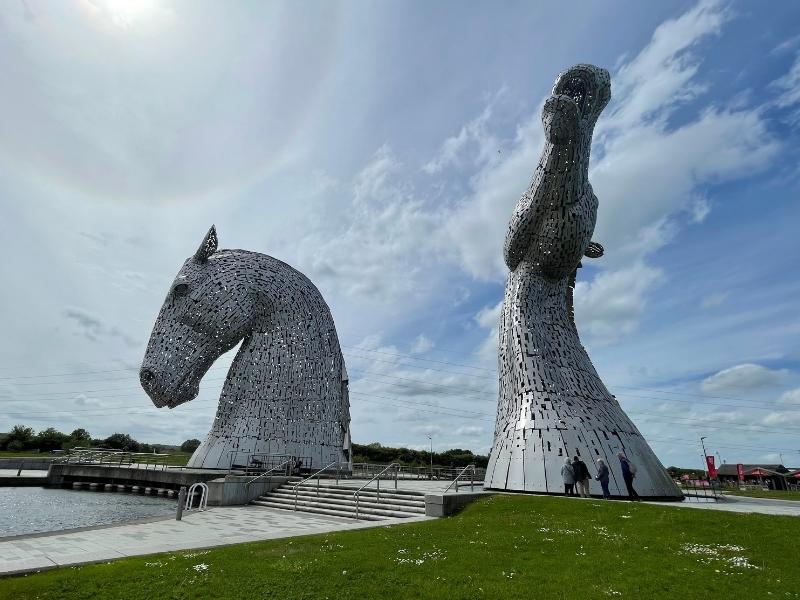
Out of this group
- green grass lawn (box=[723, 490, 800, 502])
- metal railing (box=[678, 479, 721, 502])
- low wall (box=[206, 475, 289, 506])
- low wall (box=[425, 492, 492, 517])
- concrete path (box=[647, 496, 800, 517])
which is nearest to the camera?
concrete path (box=[647, 496, 800, 517])

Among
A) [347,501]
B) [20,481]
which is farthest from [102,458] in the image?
[347,501]

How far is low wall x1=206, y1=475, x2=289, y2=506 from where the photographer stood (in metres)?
14.9

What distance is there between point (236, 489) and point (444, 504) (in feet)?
24.5

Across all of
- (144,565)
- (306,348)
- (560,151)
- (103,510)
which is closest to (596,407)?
(560,151)

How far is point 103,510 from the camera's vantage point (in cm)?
1600

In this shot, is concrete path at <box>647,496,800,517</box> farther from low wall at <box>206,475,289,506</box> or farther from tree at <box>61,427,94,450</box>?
tree at <box>61,427,94,450</box>

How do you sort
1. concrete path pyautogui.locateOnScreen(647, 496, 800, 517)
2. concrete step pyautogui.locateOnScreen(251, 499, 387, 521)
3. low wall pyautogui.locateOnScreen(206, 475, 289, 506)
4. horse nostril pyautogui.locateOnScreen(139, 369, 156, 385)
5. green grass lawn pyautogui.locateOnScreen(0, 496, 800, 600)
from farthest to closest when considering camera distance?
horse nostril pyautogui.locateOnScreen(139, 369, 156, 385) < low wall pyautogui.locateOnScreen(206, 475, 289, 506) < concrete step pyautogui.locateOnScreen(251, 499, 387, 521) < concrete path pyautogui.locateOnScreen(647, 496, 800, 517) < green grass lawn pyautogui.locateOnScreen(0, 496, 800, 600)

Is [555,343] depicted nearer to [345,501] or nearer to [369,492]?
[369,492]

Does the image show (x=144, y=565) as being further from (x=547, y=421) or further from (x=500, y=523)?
(x=547, y=421)

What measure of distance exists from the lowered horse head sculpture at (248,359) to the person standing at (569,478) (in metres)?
12.5

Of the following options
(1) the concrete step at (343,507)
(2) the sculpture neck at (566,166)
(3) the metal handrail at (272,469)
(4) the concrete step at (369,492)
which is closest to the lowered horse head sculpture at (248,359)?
(3) the metal handrail at (272,469)

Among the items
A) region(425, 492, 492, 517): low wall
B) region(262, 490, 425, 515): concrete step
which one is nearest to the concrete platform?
region(262, 490, 425, 515): concrete step

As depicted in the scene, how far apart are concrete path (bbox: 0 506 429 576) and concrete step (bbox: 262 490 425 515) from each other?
95 centimetres

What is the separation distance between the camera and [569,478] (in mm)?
11836
